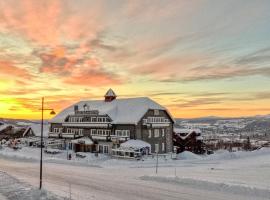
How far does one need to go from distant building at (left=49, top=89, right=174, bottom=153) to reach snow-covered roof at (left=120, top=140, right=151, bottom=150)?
5.06 feet

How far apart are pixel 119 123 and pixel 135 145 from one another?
6447 mm

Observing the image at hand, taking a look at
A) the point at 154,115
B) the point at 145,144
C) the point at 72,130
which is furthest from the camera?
the point at 72,130

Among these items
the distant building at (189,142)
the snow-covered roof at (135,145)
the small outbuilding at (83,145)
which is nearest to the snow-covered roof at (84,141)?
the small outbuilding at (83,145)

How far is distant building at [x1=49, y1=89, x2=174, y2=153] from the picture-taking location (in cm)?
7219

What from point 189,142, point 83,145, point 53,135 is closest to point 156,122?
point 189,142

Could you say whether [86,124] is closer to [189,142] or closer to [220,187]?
[189,142]

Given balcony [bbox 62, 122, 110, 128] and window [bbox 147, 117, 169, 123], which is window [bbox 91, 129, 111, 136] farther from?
window [bbox 147, 117, 169, 123]

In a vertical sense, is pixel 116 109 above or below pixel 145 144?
above

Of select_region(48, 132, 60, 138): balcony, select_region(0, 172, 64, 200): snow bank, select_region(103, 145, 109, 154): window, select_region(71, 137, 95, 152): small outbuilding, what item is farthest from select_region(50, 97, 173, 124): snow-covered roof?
select_region(0, 172, 64, 200): snow bank

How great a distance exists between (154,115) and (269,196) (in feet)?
157

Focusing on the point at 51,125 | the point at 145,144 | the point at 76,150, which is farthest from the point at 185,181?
the point at 51,125

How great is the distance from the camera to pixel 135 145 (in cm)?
6806

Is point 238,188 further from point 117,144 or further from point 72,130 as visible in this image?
point 72,130

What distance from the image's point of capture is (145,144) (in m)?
69.3
